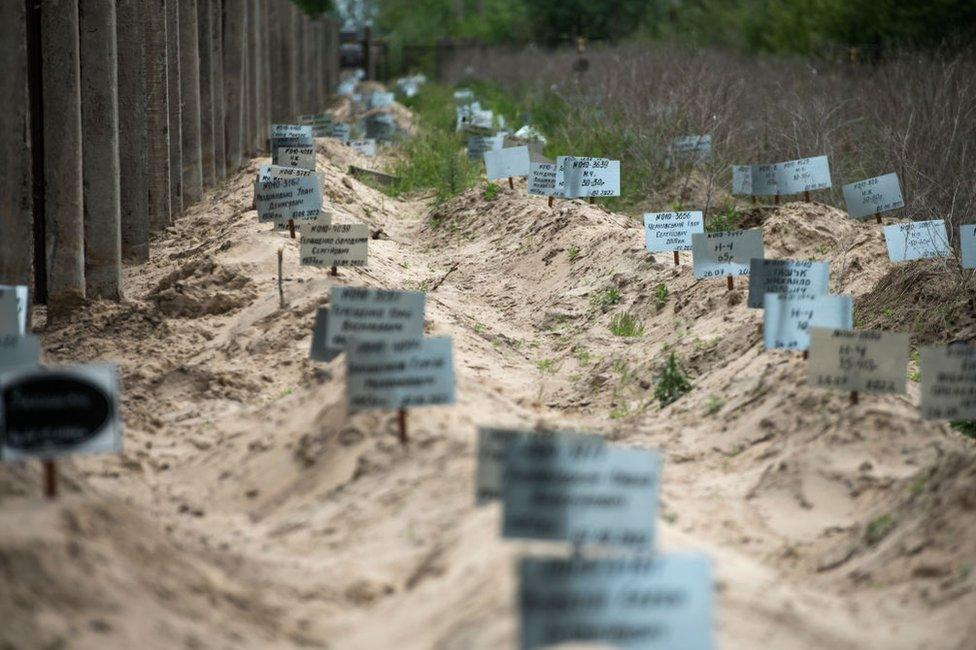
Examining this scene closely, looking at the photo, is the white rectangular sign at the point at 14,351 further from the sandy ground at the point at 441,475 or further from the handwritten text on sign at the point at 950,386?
the handwritten text on sign at the point at 950,386

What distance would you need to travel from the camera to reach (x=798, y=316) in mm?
6457

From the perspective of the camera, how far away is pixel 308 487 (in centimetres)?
527

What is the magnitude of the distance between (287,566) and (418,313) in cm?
156

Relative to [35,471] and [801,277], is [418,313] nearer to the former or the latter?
Answer: [35,471]

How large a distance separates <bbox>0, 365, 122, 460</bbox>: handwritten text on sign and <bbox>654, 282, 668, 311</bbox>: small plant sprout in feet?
17.1

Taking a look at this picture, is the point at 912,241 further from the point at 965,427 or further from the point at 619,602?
the point at 619,602

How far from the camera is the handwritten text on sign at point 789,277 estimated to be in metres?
6.94

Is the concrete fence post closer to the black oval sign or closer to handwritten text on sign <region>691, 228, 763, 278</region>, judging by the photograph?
handwritten text on sign <region>691, 228, 763, 278</region>

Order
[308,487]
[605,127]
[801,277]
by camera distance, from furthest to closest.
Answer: [605,127] < [801,277] < [308,487]

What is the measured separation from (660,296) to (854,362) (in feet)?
10.1

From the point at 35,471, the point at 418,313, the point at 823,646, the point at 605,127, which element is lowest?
the point at 823,646

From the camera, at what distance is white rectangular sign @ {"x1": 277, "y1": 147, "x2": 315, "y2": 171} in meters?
11.2

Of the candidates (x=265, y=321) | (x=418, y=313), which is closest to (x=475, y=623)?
(x=418, y=313)

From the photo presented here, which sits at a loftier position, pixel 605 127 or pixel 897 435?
pixel 605 127
